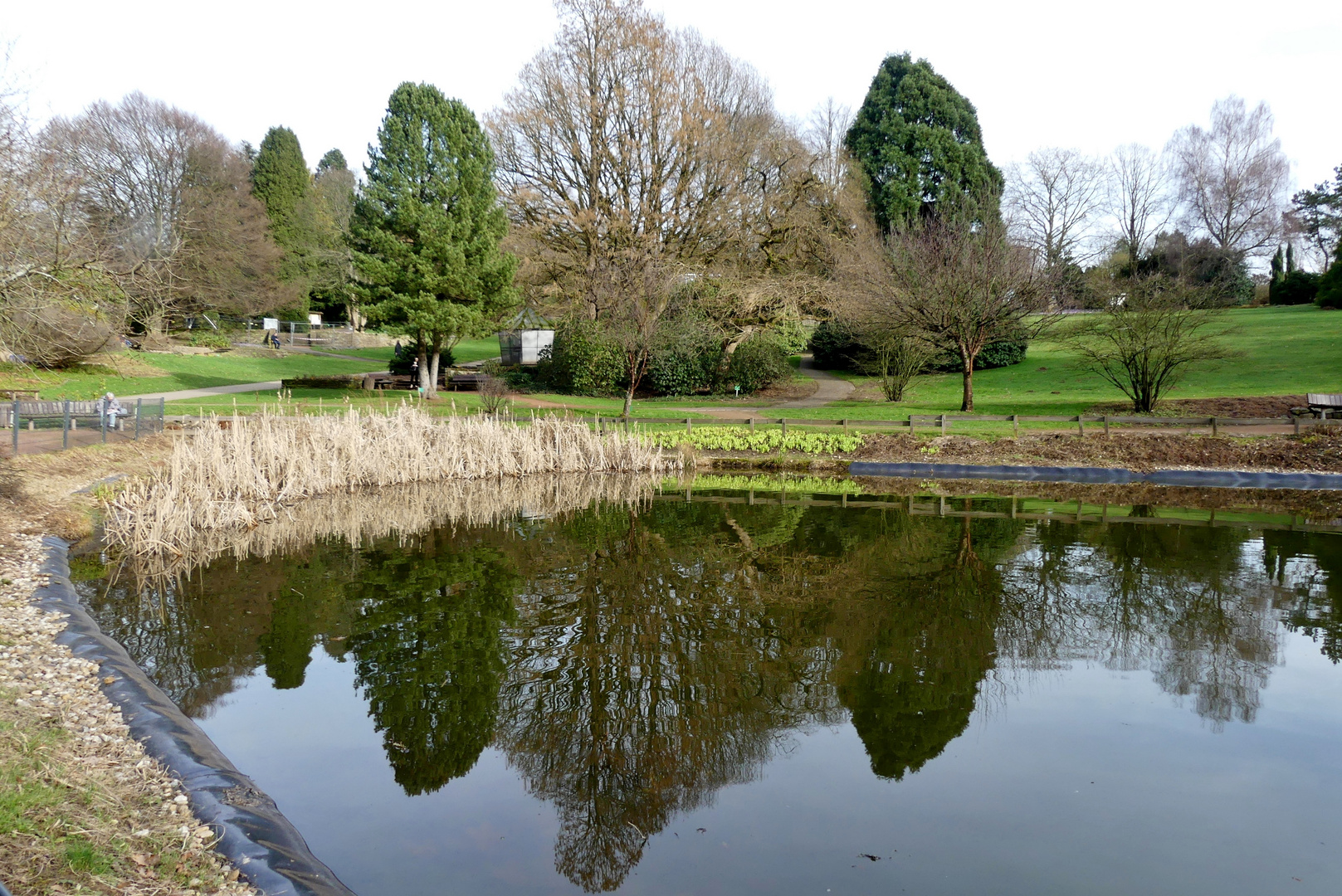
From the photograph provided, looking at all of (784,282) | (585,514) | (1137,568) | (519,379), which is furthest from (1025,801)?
(519,379)

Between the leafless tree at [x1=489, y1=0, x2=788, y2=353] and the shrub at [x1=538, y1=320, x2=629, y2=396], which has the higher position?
the leafless tree at [x1=489, y1=0, x2=788, y2=353]

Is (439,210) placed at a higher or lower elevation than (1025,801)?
higher

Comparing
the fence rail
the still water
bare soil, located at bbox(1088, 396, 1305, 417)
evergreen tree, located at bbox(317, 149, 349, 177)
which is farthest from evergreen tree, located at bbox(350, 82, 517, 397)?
evergreen tree, located at bbox(317, 149, 349, 177)

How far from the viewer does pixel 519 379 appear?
35.6m

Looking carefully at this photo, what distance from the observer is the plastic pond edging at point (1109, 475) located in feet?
58.1

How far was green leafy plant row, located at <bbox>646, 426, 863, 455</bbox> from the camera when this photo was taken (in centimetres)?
2077

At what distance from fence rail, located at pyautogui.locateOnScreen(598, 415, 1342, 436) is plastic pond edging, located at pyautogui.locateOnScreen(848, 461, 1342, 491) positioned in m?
1.67

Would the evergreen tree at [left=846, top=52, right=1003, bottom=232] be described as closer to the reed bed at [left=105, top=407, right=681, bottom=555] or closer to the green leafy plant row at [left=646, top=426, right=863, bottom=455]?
the green leafy plant row at [left=646, top=426, right=863, bottom=455]

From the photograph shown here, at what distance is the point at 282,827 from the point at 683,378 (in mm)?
28808

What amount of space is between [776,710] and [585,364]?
26.6 metres

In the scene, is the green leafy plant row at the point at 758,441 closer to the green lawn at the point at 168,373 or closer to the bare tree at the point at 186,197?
the green lawn at the point at 168,373

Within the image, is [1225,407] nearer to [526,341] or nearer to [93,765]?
[93,765]

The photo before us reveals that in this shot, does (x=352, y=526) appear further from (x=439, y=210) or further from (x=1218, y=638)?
(x=439, y=210)

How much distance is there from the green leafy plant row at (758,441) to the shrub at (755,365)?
36.9ft
